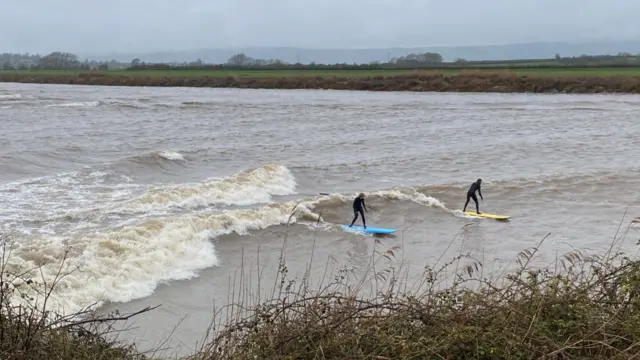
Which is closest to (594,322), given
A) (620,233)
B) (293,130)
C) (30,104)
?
(620,233)

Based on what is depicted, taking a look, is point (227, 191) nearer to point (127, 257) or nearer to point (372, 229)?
point (372, 229)

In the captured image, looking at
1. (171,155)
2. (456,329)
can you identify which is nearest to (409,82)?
(171,155)

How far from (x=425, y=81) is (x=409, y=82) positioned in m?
2.50

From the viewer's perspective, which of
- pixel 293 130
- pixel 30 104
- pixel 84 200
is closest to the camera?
pixel 84 200

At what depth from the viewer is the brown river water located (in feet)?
41.8

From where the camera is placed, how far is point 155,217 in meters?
17.0

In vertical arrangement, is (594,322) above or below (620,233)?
above

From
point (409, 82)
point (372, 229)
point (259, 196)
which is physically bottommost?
point (372, 229)

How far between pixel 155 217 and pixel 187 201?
88.5 inches

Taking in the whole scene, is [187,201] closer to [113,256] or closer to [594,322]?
[113,256]

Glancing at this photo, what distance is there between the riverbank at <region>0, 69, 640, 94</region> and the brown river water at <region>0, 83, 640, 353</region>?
134 ft

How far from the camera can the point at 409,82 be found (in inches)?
3659

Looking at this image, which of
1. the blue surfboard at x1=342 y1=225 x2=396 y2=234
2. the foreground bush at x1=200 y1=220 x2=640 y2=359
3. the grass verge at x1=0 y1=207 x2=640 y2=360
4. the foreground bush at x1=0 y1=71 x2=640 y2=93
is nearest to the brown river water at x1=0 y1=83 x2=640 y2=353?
the blue surfboard at x1=342 y1=225 x2=396 y2=234

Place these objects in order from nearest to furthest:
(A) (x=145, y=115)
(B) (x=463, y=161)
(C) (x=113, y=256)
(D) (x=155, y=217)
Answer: (C) (x=113, y=256) < (D) (x=155, y=217) < (B) (x=463, y=161) < (A) (x=145, y=115)
